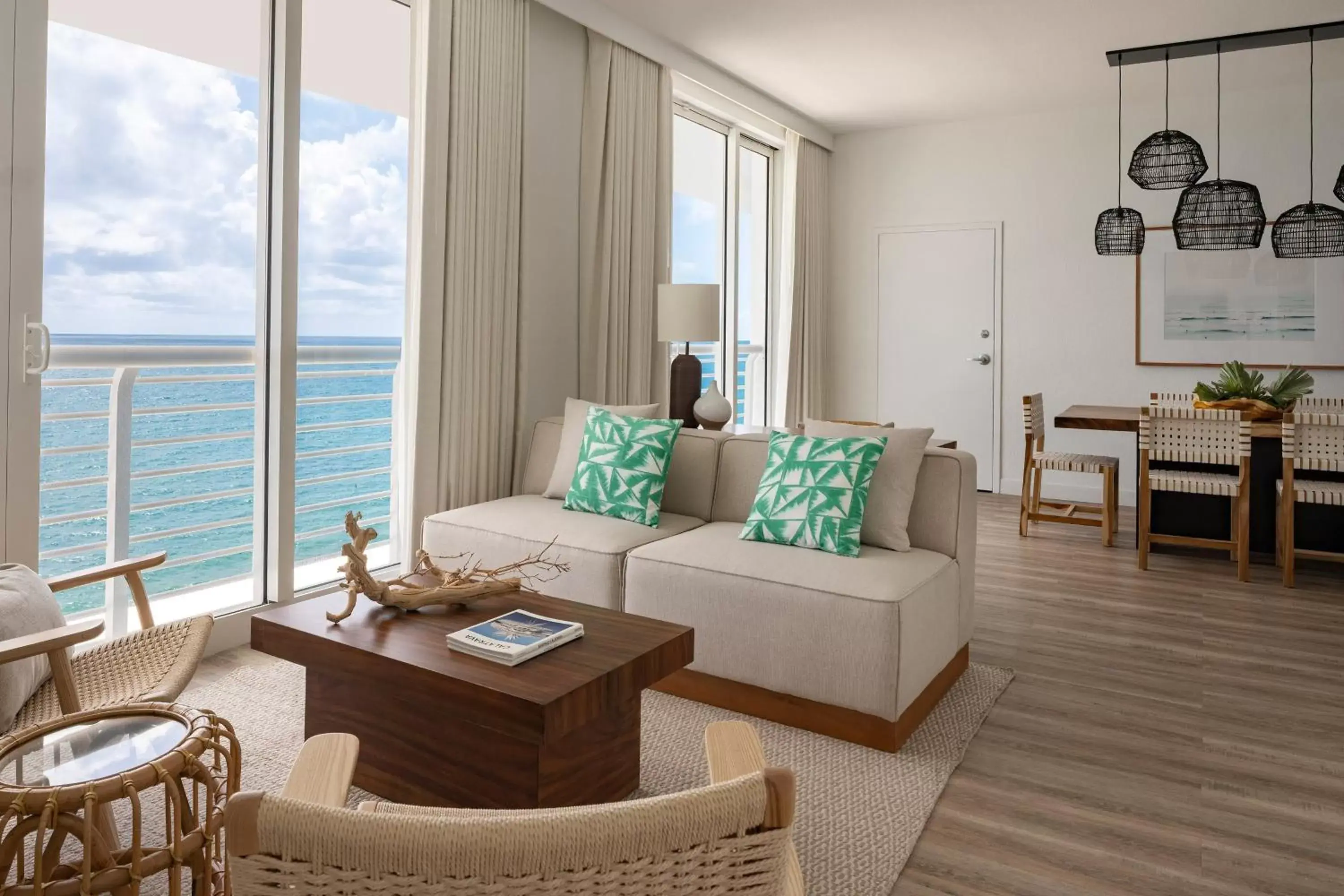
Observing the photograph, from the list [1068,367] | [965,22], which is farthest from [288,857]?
[1068,367]

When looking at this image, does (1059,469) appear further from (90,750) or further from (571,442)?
(90,750)

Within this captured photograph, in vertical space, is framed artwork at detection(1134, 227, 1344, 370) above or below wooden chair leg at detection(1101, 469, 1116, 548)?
above

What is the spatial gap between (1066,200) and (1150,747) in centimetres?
503

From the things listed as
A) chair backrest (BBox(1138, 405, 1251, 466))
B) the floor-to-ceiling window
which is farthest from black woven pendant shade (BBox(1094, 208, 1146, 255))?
the floor-to-ceiling window

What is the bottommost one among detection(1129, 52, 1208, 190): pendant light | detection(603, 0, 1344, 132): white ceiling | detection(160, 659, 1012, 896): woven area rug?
detection(160, 659, 1012, 896): woven area rug

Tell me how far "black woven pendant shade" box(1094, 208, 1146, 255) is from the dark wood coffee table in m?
4.02

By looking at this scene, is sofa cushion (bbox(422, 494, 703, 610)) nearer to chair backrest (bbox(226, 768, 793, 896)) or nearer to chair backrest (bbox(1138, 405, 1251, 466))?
chair backrest (bbox(226, 768, 793, 896))

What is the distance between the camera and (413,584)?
2535 millimetres

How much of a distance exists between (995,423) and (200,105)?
5556mm

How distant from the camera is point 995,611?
3969 millimetres

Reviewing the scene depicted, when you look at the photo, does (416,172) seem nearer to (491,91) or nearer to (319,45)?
(491,91)

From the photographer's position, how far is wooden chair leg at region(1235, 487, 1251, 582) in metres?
4.43

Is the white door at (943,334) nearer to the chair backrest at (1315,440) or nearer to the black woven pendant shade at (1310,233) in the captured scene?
the black woven pendant shade at (1310,233)

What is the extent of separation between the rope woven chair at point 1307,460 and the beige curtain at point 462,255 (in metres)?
3.66
